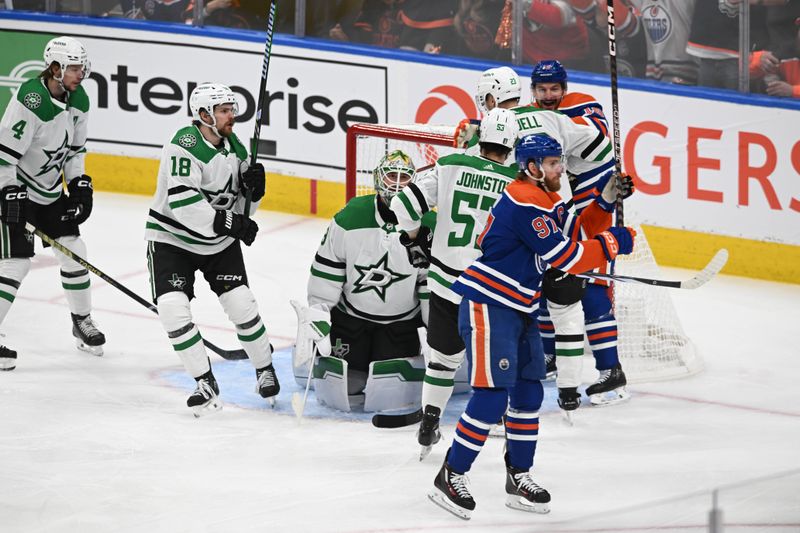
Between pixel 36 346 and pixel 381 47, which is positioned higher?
pixel 381 47

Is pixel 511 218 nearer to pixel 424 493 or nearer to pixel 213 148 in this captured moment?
pixel 424 493

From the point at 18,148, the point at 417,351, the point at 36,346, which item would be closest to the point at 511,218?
the point at 417,351

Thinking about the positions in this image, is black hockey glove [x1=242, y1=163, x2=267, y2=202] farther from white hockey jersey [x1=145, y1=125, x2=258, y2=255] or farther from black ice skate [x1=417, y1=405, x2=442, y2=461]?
black ice skate [x1=417, y1=405, x2=442, y2=461]

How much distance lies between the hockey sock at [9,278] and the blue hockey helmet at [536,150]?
95.6 inches

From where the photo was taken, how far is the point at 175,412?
5.14m

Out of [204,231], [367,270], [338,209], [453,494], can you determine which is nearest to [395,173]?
[367,270]

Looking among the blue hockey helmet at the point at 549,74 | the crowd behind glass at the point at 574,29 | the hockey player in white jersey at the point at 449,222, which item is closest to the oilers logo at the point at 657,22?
the crowd behind glass at the point at 574,29

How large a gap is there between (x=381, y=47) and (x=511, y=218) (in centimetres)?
384

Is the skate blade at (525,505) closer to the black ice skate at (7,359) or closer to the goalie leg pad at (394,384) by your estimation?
the goalie leg pad at (394,384)

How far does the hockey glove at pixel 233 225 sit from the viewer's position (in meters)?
4.98

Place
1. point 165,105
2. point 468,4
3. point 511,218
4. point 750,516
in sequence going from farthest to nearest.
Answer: point 165,105 < point 468,4 < point 511,218 < point 750,516

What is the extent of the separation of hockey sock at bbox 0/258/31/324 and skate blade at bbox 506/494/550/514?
2.35 metres

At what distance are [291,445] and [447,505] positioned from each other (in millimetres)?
837

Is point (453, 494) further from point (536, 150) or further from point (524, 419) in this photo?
point (536, 150)
